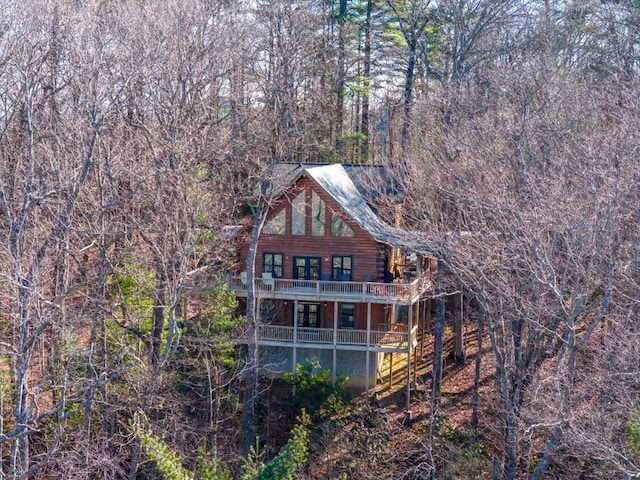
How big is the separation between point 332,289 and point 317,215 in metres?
2.77

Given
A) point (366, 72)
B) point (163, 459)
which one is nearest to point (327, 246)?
point (163, 459)

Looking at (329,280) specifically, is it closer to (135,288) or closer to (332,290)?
(332,290)

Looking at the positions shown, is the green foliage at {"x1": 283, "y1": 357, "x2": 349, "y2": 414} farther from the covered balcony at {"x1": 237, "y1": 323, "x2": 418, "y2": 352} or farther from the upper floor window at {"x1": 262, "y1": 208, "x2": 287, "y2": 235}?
the upper floor window at {"x1": 262, "y1": 208, "x2": 287, "y2": 235}

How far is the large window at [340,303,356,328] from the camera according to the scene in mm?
24219

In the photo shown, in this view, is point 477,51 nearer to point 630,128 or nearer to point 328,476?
point 630,128

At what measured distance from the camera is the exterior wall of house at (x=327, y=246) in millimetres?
22922

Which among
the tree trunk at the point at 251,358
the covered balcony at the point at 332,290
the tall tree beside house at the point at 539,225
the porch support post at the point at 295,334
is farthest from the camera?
the porch support post at the point at 295,334

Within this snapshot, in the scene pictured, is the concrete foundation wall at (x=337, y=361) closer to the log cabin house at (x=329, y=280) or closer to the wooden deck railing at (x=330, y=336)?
the log cabin house at (x=329, y=280)

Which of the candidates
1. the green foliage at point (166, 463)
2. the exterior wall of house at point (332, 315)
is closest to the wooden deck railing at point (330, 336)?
the exterior wall of house at point (332, 315)

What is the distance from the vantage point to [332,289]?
886 inches

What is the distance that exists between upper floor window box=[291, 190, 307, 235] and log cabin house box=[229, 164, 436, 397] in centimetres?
4

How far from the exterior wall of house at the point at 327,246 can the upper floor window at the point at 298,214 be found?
0.38 ft

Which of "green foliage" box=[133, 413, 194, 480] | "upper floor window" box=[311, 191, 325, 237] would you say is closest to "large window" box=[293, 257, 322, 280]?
"upper floor window" box=[311, 191, 325, 237]

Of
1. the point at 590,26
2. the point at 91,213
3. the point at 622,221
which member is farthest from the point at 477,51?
the point at 91,213
